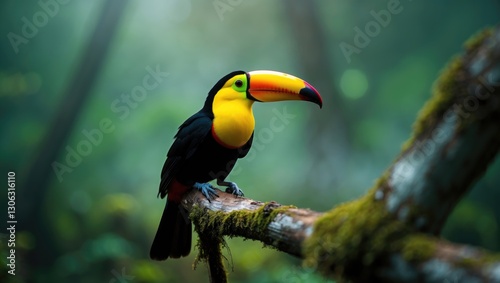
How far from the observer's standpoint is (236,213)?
198cm

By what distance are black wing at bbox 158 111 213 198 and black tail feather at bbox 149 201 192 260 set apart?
162 mm

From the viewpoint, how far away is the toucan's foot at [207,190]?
2.36m

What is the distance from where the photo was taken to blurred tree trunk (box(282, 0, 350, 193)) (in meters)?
6.68

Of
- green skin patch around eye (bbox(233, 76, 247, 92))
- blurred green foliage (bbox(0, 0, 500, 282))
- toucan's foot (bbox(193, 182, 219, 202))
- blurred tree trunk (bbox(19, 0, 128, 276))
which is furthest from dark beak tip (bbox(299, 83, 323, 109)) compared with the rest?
blurred tree trunk (bbox(19, 0, 128, 276))

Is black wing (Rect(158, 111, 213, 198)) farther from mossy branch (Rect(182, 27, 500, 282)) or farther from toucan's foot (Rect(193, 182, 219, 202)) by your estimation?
mossy branch (Rect(182, 27, 500, 282))

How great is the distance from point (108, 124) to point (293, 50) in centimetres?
255

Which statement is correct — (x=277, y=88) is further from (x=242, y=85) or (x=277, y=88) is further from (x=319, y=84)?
(x=319, y=84)

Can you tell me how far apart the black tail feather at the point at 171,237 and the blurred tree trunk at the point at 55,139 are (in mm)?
3809

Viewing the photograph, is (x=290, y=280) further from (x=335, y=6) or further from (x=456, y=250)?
(x=456, y=250)

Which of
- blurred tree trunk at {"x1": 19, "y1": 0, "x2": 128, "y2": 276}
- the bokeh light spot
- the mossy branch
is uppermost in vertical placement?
the bokeh light spot

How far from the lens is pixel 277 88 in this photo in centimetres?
261

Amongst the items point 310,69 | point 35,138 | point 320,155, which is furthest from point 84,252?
point 310,69

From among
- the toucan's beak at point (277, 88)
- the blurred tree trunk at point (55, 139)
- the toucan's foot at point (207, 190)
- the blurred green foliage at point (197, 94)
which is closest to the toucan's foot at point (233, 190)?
the toucan's foot at point (207, 190)

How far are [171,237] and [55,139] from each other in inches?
153
